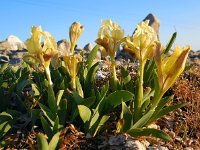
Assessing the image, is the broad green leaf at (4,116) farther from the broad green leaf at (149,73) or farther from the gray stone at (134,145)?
the broad green leaf at (149,73)

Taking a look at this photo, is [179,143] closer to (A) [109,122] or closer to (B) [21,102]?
(A) [109,122]

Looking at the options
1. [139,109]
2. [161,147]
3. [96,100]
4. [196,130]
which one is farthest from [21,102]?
[196,130]

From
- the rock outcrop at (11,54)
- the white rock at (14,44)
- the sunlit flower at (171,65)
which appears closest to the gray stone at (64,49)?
the sunlit flower at (171,65)

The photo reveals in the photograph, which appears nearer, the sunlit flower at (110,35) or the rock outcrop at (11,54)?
the sunlit flower at (110,35)

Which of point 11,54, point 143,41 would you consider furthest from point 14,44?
point 143,41

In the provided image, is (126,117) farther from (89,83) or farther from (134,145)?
(89,83)
